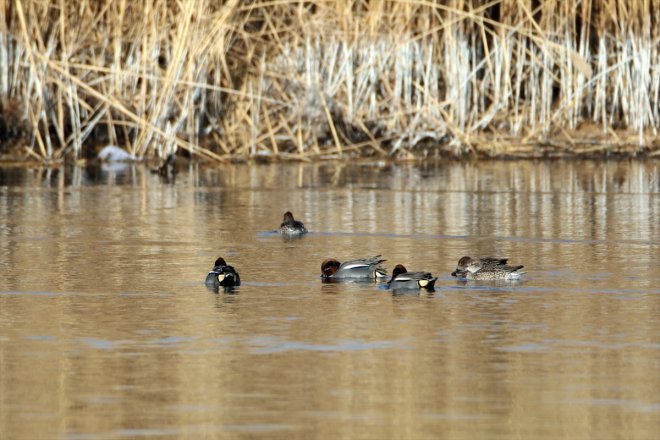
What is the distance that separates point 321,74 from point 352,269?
45.7 feet

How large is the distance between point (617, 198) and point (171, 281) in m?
8.84

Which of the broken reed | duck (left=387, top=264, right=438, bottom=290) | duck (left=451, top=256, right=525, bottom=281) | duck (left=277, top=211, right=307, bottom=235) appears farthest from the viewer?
the broken reed

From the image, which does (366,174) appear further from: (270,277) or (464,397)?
(464,397)

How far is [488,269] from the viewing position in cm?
1266

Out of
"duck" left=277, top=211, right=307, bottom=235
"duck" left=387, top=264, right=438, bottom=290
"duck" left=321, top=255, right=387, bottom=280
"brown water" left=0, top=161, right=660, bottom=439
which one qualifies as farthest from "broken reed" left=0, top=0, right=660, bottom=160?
"duck" left=387, top=264, right=438, bottom=290

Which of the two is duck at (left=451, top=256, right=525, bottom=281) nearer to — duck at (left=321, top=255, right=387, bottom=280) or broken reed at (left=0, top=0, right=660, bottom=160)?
duck at (left=321, top=255, right=387, bottom=280)

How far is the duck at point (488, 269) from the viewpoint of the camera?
12672 mm

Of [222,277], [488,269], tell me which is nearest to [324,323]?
[222,277]

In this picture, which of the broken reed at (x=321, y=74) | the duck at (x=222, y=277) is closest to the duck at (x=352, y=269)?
the duck at (x=222, y=277)

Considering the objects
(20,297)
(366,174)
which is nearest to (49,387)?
(20,297)

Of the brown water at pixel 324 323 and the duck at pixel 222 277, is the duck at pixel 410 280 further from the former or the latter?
the duck at pixel 222 277

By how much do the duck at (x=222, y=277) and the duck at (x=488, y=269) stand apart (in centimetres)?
187

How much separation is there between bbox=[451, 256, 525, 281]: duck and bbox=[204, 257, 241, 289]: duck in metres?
1.87

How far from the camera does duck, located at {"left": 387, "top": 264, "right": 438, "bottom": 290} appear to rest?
12.2m
